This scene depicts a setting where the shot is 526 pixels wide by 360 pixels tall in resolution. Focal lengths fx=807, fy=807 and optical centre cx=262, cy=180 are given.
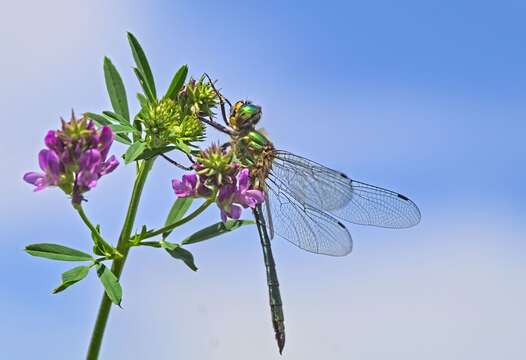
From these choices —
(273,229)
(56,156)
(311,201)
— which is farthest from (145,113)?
(311,201)

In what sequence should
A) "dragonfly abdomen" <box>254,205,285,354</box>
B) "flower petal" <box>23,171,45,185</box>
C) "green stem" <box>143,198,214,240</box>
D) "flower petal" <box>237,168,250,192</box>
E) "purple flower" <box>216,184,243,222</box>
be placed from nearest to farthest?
1. "flower petal" <box>23,171,45,185</box>
2. "green stem" <box>143,198,214,240</box>
3. "purple flower" <box>216,184,243,222</box>
4. "flower petal" <box>237,168,250,192</box>
5. "dragonfly abdomen" <box>254,205,285,354</box>

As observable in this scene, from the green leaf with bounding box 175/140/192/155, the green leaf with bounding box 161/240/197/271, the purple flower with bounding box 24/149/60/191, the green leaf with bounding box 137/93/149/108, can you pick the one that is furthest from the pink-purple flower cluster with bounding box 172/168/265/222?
the purple flower with bounding box 24/149/60/191

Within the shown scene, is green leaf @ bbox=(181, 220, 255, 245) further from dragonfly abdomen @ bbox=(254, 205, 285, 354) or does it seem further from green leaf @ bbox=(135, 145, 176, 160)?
dragonfly abdomen @ bbox=(254, 205, 285, 354)

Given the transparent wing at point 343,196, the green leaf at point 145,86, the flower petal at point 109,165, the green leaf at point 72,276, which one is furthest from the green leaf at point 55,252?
the transparent wing at point 343,196

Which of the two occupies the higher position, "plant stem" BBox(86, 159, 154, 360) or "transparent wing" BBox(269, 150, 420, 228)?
"transparent wing" BBox(269, 150, 420, 228)

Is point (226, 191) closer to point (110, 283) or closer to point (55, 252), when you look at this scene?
point (110, 283)

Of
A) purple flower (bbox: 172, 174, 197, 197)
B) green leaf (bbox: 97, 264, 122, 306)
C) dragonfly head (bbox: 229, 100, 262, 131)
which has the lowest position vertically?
green leaf (bbox: 97, 264, 122, 306)

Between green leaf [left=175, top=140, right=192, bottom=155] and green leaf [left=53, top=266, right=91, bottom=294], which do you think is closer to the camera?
green leaf [left=53, top=266, right=91, bottom=294]
